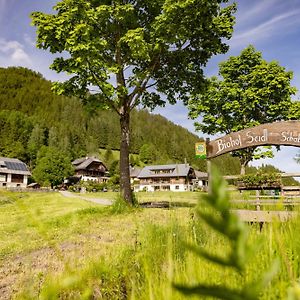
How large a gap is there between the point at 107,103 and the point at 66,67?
2386 millimetres

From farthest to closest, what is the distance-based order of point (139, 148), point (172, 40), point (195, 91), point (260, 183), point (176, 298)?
point (139, 148), point (195, 91), point (172, 40), point (260, 183), point (176, 298)

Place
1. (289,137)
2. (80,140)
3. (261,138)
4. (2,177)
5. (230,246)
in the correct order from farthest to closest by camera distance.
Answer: (80,140), (2,177), (261,138), (289,137), (230,246)

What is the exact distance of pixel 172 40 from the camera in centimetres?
1422

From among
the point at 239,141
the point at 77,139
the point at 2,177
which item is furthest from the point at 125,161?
the point at 77,139

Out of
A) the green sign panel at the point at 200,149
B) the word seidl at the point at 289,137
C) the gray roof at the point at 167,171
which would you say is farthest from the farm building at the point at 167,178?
the word seidl at the point at 289,137

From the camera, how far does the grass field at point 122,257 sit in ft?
3.30

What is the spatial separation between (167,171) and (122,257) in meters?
99.4

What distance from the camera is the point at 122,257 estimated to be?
414cm

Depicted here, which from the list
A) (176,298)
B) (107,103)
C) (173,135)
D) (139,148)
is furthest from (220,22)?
(173,135)

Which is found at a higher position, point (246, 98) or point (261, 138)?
point (246, 98)

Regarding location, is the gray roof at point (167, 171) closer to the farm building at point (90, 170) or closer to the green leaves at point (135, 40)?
the farm building at point (90, 170)

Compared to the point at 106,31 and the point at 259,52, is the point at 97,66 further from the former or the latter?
the point at 259,52

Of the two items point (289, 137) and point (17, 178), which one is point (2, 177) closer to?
point (17, 178)

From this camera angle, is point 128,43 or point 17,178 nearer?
point 128,43
